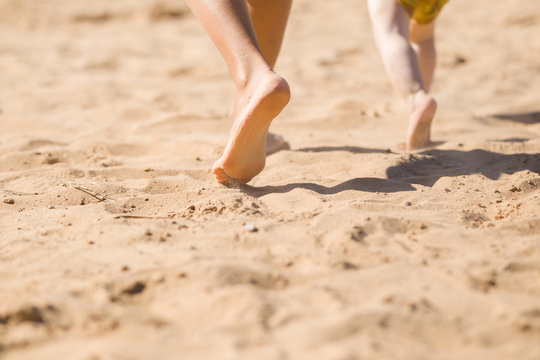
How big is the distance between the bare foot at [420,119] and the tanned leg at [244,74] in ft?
2.65

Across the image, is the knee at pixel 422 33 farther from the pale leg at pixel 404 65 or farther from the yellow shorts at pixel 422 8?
the pale leg at pixel 404 65

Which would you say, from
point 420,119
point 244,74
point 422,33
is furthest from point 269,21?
point 422,33

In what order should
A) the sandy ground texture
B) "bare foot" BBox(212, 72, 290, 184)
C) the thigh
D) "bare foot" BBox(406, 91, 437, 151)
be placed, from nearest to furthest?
the sandy ground texture, "bare foot" BBox(212, 72, 290, 184), "bare foot" BBox(406, 91, 437, 151), the thigh

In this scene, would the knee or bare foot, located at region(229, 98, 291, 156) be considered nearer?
bare foot, located at region(229, 98, 291, 156)

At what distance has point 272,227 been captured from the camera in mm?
1601

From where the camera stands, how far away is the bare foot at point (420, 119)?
2328mm

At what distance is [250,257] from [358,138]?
56.4 inches

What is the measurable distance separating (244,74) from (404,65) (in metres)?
0.88

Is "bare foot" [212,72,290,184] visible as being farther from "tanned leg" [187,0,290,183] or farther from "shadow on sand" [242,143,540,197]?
"shadow on sand" [242,143,540,197]

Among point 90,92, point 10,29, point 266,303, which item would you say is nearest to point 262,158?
point 266,303

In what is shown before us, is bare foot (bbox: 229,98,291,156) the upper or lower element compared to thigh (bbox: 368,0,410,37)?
lower

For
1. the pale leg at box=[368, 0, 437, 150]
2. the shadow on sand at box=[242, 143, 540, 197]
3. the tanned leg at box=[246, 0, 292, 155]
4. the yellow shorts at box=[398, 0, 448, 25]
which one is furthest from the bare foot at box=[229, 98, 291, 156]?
the yellow shorts at box=[398, 0, 448, 25]

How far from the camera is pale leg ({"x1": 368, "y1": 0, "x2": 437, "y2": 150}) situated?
236 cm

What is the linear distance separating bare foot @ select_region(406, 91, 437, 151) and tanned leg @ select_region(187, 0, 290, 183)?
31.8 inches
